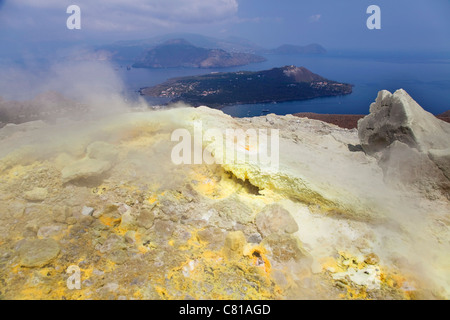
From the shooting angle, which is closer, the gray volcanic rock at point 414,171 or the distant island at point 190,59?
the gray volcanic rock at point 414,171

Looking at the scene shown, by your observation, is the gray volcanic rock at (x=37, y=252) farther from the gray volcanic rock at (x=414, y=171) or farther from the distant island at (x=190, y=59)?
the distant island at (x=190, y=59)

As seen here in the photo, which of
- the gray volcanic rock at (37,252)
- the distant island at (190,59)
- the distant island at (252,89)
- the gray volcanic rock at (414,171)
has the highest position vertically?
the distant island at (190,59)

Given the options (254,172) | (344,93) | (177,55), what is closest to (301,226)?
(254,172)

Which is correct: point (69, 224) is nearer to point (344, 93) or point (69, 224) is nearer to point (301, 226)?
point (301, 226)

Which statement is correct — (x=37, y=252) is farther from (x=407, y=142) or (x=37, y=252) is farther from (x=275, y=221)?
(x=407, y=142)

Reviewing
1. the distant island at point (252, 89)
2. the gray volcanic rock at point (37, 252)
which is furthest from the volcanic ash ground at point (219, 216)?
the distant island at point (252, 89)
